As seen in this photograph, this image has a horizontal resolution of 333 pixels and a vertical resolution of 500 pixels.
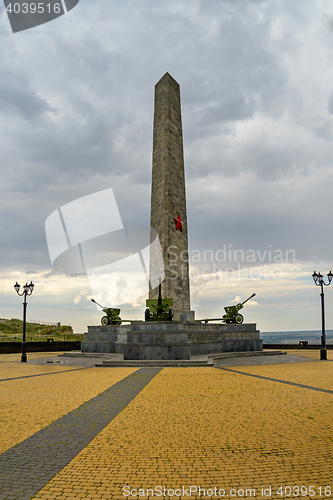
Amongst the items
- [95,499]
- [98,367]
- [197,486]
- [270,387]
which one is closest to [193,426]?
[197,486]

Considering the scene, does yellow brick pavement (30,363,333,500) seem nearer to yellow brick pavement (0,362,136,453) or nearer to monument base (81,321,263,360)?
yellow brick pavement (0,362,136,453)

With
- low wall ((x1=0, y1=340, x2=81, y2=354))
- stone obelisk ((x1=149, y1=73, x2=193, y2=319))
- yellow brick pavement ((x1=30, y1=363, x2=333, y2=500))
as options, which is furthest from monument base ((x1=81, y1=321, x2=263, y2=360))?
Answer: yellow brick pavement ((x1=30, y1=363, x2=333, y2=500))

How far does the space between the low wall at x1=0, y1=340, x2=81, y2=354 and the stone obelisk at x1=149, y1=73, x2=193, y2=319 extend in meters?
8.44

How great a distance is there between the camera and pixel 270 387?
9094 millimetres

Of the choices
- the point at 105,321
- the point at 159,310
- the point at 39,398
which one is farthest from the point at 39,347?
the point at 39,398

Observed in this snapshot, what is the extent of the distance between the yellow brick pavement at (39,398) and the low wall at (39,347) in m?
15.0

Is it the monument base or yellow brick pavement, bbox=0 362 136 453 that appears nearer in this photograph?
yellow brick pavement, bbox=0 362 136 453

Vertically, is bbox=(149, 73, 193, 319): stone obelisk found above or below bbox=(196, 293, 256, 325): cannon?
above

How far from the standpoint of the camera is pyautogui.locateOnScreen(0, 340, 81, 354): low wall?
25719 millimetres

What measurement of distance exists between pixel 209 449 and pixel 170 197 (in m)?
22.9

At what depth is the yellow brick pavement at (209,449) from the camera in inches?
142

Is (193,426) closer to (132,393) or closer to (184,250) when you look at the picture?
(132,393)

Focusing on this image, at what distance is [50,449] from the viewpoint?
4.64m

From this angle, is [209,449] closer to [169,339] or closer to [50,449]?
[50,449]
